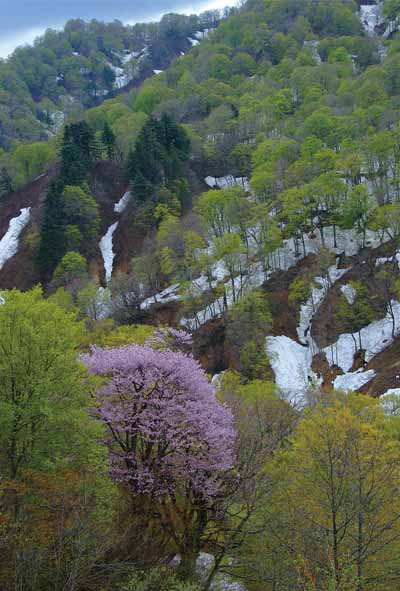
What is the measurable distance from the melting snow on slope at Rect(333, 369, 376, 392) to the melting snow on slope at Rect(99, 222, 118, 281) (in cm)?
3082

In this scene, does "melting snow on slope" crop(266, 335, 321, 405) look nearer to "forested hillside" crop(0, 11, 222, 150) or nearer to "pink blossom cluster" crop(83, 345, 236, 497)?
"pink blossom cluster" crop(83, 345, 236, 497)

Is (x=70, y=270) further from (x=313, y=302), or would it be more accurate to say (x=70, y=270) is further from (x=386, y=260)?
(x=386, y=260)

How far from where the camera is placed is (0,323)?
44.0 feet

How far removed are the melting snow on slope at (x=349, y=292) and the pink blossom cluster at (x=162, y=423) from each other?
34.0 meters

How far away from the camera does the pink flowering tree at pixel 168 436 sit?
13906mm

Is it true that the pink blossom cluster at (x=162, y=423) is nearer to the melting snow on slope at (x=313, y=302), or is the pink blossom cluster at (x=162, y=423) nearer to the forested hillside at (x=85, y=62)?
the melting snow on slope at (x=313, y=302)

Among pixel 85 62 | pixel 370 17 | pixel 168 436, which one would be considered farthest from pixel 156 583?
pixel 85 62

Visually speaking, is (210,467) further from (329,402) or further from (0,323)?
(329,402)

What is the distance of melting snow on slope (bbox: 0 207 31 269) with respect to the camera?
218ft

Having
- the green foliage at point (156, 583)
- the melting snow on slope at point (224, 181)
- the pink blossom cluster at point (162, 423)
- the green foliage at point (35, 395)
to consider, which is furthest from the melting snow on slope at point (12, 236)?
the green foliage at point (156, 583)

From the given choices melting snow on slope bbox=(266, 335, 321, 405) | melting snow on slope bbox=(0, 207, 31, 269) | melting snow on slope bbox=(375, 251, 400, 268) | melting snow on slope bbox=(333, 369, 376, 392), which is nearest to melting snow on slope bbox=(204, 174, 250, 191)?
melting snow on slope bbox=(0, 207, 31, 269)

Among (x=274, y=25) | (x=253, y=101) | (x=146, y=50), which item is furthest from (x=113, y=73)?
(x=253, y=101)

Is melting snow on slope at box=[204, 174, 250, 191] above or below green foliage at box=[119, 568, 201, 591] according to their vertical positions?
above

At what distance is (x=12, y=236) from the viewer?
2729 inches
